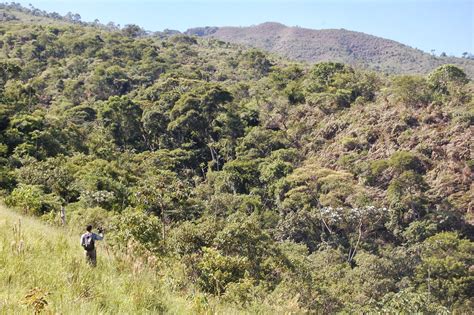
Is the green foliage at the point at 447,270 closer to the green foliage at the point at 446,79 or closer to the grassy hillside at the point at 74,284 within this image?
the green foliage at the point at 446,79

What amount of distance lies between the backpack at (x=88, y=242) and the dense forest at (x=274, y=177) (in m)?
0.30

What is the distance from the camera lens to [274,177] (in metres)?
33.3

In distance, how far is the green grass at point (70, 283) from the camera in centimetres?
271

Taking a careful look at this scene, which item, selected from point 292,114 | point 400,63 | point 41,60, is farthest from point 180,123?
point 400,63

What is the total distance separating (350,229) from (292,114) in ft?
54.1

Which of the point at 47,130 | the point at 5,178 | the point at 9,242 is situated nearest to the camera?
the point at 9,242

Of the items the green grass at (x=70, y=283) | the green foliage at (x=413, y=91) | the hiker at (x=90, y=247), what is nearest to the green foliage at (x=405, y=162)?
the green foliage at (x=413, y=91)

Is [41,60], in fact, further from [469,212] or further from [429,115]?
[469,212]

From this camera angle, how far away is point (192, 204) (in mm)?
26938

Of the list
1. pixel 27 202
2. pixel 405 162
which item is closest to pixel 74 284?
pixel 27 202

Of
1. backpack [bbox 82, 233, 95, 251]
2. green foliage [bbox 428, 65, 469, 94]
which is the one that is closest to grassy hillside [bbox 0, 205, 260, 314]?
backpack [bbox 82, 233, 95, 251]

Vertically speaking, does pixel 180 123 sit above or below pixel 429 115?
below

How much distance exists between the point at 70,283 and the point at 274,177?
30364 mm

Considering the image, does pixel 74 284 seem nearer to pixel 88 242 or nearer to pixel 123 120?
pixel 88 242
